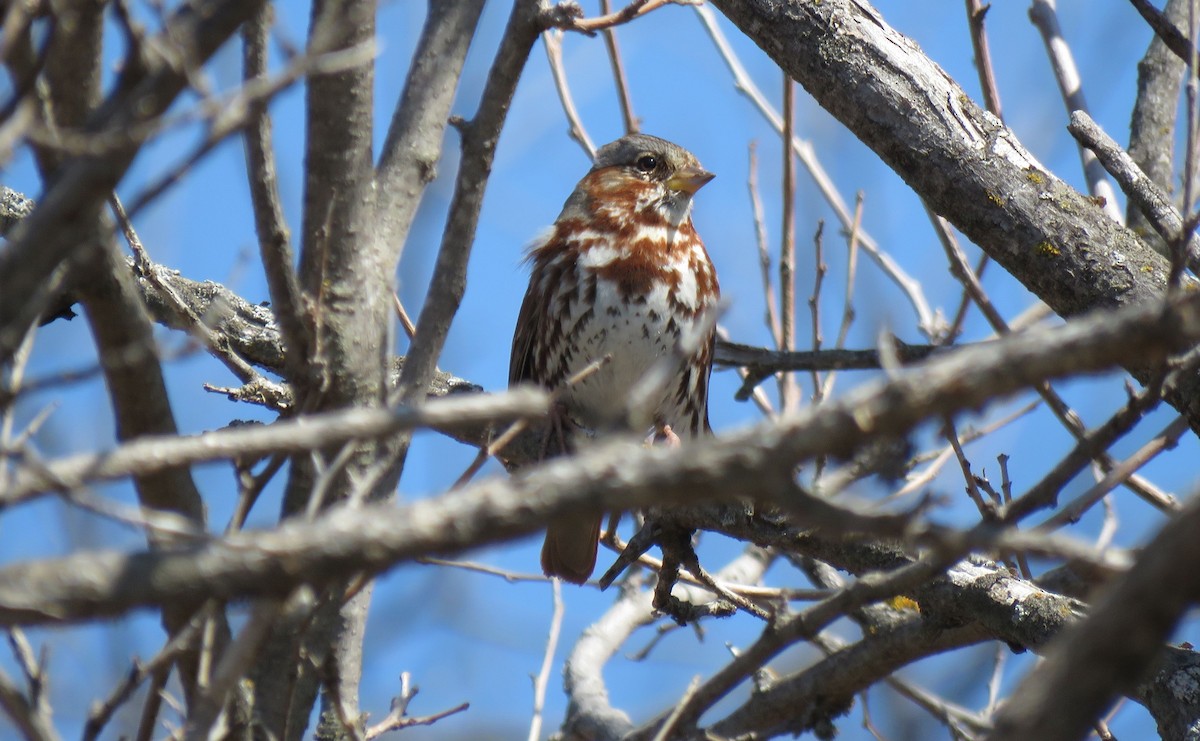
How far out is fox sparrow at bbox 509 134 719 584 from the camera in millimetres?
4848

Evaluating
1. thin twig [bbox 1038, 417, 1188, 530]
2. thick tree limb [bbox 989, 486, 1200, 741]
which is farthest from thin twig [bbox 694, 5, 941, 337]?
thick tree limb [bbox 989, 486, 1200, 741]

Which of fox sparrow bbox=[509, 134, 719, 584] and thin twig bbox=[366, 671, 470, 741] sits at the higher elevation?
fox sparrow bbox=[509, 134, 719, 584]

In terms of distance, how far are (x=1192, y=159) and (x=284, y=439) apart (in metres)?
1.92

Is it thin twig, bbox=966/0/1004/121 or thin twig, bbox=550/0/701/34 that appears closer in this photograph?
thin twig, bbox=550/0/701/34

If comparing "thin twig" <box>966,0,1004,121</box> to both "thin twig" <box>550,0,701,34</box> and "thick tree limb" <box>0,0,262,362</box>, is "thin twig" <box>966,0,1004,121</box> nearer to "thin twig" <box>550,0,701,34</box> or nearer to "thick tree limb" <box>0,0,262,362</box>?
"thin twig" <box>550,0,701,34</box>

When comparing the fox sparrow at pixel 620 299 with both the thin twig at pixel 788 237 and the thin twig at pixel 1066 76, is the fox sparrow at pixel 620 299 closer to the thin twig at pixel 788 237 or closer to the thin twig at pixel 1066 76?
the thin twig at pixel 788 237

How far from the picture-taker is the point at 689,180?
5.40m

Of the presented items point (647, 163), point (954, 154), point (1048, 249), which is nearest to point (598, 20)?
point (954, 154)

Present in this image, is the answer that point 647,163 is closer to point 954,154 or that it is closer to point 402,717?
point 954,154

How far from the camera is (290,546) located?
149 cm

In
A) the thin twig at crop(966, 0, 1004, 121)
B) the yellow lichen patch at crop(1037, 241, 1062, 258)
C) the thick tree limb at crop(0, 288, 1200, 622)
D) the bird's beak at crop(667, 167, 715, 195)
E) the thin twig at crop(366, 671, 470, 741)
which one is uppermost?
the bird's beak at crop(667, 167, 715, 195)

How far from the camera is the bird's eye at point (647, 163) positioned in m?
5.50

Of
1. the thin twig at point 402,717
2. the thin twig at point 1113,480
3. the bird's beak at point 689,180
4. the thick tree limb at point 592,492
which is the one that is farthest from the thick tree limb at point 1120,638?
the bird's beak at point 689,180

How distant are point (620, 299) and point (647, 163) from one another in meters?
0.93
